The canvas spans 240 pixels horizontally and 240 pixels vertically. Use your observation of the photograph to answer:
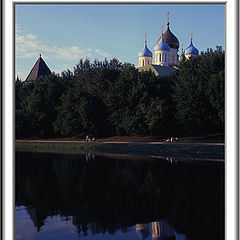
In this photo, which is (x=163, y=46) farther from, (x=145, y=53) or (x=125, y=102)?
(x=125, y=102)

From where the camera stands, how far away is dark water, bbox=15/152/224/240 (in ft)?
36.4

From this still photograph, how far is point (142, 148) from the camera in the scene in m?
35.3

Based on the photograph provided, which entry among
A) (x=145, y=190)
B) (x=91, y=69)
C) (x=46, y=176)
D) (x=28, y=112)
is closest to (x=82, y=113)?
(x=28, y=112)

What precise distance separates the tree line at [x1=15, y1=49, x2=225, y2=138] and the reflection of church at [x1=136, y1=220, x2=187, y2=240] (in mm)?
28082

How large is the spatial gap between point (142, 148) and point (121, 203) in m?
21.2

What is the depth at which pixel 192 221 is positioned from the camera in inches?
469

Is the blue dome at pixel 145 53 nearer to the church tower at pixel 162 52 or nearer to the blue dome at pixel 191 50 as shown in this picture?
the church tower at pixel 162 52

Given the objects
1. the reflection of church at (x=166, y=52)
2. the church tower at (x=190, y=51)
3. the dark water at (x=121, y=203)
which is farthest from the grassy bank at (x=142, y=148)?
the church tower at (x=190, y=51)

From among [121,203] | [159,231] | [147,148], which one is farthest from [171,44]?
[159,231]

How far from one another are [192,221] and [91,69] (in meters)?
48.7

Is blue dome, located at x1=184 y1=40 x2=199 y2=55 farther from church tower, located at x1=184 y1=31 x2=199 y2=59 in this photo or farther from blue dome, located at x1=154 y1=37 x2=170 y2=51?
blue dome, located at x1=154 y1=37 x2=170 y2=51
